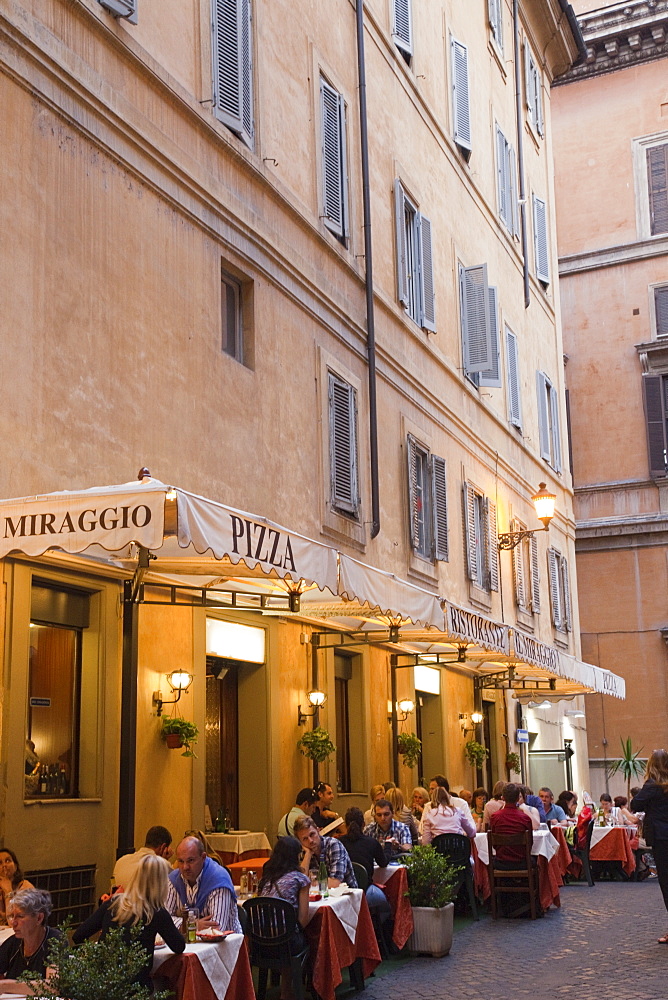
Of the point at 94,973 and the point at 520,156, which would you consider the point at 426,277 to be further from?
the point at 94,973

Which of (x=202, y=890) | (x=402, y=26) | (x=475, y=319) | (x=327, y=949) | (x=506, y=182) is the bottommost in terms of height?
(x=327, y=949)

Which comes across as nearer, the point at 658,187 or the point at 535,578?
the point at 535,578

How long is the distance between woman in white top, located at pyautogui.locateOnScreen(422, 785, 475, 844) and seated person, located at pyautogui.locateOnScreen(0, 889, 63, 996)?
318 inches

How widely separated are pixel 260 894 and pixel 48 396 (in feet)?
12.7

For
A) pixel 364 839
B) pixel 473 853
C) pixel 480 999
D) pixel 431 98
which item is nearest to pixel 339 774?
pixel 473 853

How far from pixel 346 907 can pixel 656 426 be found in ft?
77.0

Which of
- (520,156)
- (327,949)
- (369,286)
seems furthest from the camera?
(520,156)

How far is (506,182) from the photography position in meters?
25.2

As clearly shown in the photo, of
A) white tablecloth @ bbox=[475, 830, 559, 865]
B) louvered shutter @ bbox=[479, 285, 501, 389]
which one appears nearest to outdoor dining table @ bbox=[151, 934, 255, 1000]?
white tablecloth @ bbox=[475, 830, 559, 865]

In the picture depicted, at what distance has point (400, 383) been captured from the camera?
697 inches

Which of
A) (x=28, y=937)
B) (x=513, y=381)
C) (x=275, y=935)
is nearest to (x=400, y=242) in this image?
(x=513, y=381)

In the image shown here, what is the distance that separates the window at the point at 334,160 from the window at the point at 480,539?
6006 millimetres

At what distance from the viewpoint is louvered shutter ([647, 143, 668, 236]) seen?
106 feet

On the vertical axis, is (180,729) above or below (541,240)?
below
